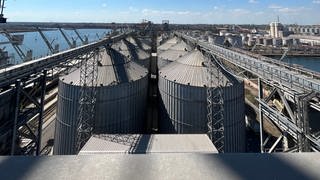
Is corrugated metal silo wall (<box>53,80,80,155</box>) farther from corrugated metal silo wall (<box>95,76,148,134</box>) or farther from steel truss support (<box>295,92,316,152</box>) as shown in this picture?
steel truss support (<box>295,92,316,152</box>)

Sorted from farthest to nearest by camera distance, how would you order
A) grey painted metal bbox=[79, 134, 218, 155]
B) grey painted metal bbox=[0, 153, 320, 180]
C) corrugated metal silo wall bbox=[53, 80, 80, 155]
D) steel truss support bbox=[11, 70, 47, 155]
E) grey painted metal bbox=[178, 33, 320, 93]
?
1. corrugated metal silo wall bbox=[53, 80, 80, 155]
2. grey painted metal bbox=[79, 134, 218, 155]
3. steel truss support bbox=[11, 70, 47, 155]
4. grey painted metal bbox=[178, 33, 320, 93]
5. grey painted metal bbox=[0, 153, 320, 180]

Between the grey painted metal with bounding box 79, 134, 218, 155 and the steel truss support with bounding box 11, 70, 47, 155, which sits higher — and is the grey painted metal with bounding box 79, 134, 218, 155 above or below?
below

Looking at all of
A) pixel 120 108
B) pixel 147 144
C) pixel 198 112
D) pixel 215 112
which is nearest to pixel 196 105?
pixel 198 112

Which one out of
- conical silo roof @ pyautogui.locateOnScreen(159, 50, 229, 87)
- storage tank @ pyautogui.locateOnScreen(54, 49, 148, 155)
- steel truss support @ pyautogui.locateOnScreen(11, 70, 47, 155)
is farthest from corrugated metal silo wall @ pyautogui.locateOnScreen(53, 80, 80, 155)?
conical silo roof @ pyautogui.locateOnScreen(159, 50, 229, 87)

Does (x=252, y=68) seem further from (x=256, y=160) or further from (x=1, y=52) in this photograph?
(x=1, y=52)

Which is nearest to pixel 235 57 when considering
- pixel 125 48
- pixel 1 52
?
pixel 125 48

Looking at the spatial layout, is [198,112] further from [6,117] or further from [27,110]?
[6,117]

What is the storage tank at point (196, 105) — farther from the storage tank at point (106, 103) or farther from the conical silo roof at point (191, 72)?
the storage tank at point (106, 103)

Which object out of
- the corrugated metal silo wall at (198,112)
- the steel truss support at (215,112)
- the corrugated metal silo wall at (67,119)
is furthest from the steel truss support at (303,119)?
the corrugated metal silo wall at (67,119)
